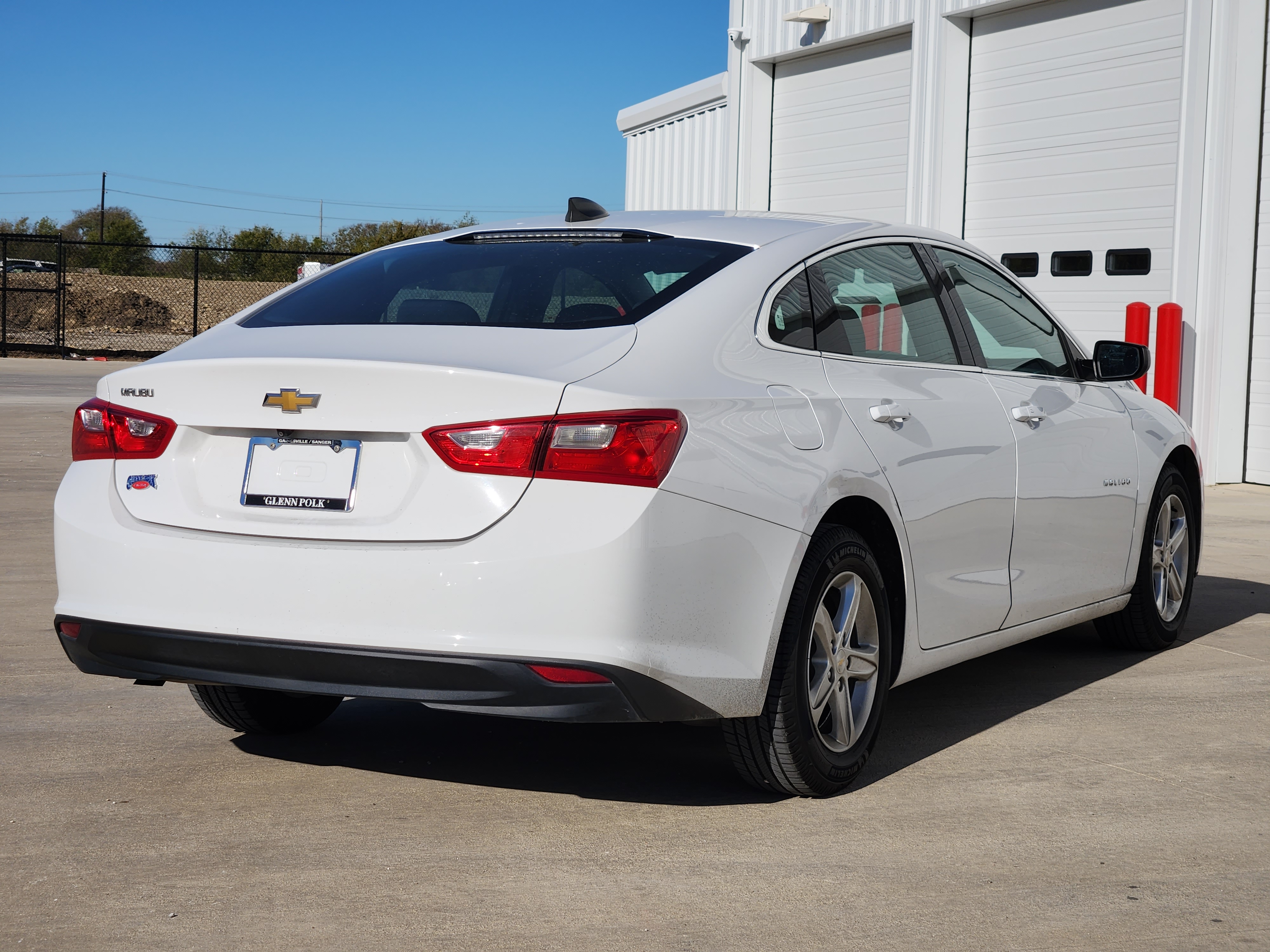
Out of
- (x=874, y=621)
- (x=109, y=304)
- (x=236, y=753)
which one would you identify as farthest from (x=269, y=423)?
(x=109, y=304)

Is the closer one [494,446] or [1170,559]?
[494,446]

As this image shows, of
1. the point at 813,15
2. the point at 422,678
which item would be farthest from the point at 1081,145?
the point at 422,678

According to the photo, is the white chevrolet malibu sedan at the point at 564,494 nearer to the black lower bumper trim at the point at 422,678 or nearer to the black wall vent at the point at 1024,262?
the black lower bumper trim at the point at 422,678

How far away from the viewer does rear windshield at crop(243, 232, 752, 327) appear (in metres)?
3.77

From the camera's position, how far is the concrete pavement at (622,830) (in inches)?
120

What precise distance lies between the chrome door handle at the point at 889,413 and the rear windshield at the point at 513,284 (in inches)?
22.1

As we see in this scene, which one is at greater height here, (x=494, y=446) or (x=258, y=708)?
(x=494, y=446)

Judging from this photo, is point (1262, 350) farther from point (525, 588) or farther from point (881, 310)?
point (525, 588)

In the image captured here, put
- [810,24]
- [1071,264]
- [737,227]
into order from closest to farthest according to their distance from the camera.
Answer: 1. [737,227]
2. [1071,264]
3. [810,24]

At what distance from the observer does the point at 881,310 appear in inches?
176

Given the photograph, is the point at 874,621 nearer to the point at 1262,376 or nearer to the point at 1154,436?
the point at 1154,436

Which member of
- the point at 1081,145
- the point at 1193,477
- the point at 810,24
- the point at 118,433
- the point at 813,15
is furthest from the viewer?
the point at 810,24

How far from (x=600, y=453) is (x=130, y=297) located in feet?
143

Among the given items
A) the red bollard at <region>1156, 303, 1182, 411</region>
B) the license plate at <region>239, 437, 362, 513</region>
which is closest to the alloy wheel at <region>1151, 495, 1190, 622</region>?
the license plate at <region>239, 437, 362, 513</region>
